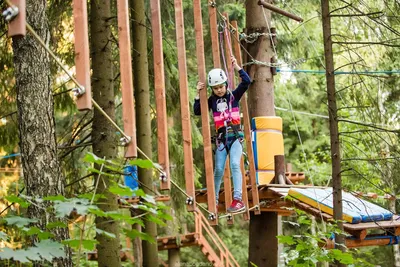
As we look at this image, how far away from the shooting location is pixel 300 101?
21328 mm

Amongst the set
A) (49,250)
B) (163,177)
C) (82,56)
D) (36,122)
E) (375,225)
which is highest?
(82,56)

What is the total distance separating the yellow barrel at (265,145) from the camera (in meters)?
9.01

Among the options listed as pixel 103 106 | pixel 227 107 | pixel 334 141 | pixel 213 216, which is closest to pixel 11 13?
pixel 213 216

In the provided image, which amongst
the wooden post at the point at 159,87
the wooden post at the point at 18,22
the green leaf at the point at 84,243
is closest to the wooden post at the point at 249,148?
the wooden post at the point at 159,87

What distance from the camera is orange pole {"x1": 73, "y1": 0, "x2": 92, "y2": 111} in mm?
3904

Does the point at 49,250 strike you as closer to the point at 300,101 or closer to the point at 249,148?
the point at 249,148

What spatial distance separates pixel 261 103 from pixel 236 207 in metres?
2.41

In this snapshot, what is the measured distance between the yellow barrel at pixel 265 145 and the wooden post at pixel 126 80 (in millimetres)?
4539

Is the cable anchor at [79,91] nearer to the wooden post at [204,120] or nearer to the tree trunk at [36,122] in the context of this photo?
→ the tree trunk at [36,122]

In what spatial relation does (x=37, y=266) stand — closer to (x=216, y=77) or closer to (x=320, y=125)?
(x=216, y=77)

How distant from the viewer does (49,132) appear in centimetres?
492

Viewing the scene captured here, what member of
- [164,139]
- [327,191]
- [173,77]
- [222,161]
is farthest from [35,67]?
[173,77]

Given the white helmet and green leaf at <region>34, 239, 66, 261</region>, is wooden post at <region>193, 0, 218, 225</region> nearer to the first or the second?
the white helmet

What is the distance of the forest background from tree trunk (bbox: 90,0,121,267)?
227mm
